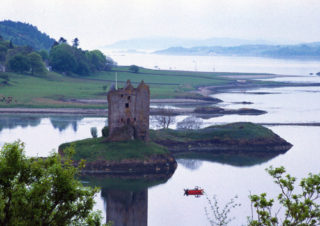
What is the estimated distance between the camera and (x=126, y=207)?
57000 millimetres

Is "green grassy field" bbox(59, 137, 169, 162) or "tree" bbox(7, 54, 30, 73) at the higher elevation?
"tree" bbox(7, 54, 30, 73)

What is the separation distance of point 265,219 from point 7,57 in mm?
155590

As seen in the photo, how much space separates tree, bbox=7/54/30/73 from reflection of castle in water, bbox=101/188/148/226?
107407 millimetres

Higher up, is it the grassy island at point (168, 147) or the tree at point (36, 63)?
the tree at point (36, 63)

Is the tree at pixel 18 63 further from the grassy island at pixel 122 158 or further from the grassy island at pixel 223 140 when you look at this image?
the grassy island at pixel 122 158

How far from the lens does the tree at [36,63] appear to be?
544 feet

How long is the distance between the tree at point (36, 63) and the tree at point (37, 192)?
146 meters

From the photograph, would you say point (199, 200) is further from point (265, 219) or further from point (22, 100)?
point (22, 100)

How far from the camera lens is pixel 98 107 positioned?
13112cm

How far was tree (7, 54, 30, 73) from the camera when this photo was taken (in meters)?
163

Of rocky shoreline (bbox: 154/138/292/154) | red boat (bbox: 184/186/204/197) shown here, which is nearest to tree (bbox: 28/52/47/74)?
rocky shoreline (bbox: 154/138/292/154)

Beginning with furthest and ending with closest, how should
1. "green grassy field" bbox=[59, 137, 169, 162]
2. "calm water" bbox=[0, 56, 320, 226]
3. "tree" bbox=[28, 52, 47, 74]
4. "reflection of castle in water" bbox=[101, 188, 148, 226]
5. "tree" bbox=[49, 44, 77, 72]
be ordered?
"tree" bbox=[49, 44, 77, 72] → "tree" bbox=[28, 52, 47, 74] → "green grassy field" bbox=[59, 137, 169, 162] → "calm water" bbox=[0, 56, 320, 226] → "reflection of castle in water" bbox=[101, 188, 148, 226]

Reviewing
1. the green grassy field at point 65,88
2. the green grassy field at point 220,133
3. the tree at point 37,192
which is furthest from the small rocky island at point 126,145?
the green grassy field at point 65,88

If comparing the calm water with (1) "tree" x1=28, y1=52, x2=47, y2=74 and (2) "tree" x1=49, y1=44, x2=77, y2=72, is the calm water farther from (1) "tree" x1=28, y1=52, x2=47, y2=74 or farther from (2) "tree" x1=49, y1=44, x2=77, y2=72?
(2) "tree" x1=49, y1=44, x2=77, y2=72
